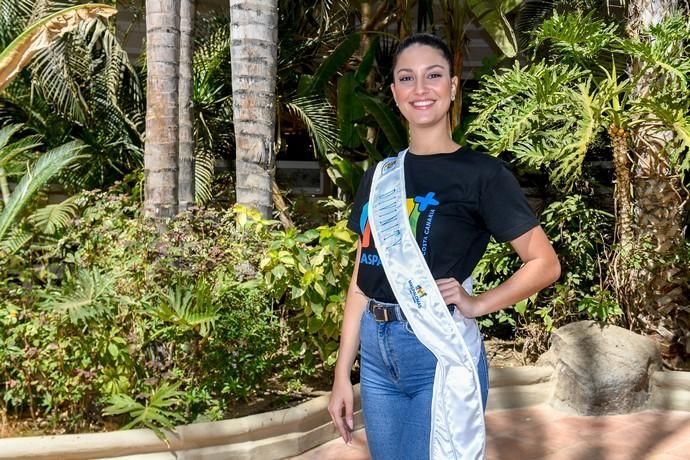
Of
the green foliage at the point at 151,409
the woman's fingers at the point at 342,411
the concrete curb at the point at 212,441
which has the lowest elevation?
the concrete curb at the point at 212,441

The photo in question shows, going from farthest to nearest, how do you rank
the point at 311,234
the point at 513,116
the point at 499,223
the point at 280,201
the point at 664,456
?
1. the point at 280,201
2. the point at 513,116
3. the point at 311,234
4. the point at 664,456
5. the point at 499,223

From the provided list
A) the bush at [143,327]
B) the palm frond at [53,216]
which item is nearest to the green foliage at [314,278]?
the bush at [143,327]

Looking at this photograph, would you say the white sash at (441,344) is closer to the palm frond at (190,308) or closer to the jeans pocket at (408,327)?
the jeans pocket at (408,327)

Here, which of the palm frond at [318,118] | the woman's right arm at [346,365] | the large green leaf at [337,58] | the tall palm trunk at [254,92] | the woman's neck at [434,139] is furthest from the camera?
the palm frond at [318,118]

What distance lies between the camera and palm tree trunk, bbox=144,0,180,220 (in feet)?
17.4

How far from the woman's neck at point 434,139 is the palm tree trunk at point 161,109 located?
3.32 m

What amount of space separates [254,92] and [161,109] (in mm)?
619

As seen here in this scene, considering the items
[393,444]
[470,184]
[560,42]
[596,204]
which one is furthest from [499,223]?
[596,204]

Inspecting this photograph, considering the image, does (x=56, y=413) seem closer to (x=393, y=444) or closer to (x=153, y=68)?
(x=153, y=68)

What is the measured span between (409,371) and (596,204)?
20.1 ft

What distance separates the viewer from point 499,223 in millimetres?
2129

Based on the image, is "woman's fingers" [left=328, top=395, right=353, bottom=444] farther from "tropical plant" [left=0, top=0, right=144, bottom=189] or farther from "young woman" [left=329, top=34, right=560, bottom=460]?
"tropical plant" [left=0, top=0, right=144, bottom=189]

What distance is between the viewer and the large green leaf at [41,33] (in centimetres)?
533

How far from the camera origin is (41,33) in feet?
17.6
